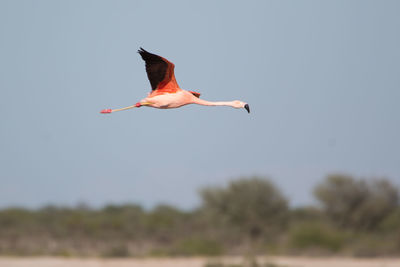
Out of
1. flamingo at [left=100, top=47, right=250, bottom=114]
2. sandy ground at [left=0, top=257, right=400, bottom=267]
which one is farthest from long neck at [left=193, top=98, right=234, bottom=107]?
sandy ground at [left=0, top=257, right=400, bottom=267]

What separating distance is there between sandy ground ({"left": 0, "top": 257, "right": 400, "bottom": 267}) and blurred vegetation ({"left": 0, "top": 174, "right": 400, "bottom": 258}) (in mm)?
1192

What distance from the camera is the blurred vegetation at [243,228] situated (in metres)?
42.0

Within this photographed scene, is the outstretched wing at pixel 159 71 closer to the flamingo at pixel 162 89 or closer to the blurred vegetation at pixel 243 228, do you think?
the flamingo at pixel 162 89

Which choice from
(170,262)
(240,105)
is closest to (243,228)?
(170,262)

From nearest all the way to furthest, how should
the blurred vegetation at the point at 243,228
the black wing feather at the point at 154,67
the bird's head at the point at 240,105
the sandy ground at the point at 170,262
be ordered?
the black wing feather at the point at 154,67, the bird's head at the point at 240,105, the sandy ground at the point at 170,262, the blurred vegetation at the point at 243,228

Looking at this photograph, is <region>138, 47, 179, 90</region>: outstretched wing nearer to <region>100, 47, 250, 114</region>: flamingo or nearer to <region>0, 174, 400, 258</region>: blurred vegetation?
<region>100, 47, 250, 114</region>: flamingo

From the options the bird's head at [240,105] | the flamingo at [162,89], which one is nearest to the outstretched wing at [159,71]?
the flamingo at [162,89]

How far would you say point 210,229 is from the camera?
152ft

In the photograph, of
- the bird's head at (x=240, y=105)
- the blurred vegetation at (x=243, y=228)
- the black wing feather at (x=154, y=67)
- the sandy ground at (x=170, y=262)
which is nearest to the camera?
the black wing feather at (x=154, y=67)

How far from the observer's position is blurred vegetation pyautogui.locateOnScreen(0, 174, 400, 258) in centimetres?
4203

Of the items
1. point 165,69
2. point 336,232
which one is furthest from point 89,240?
point 165,69

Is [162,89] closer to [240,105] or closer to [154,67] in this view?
[154,67]

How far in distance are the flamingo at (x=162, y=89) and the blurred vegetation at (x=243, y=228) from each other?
82.7 ft

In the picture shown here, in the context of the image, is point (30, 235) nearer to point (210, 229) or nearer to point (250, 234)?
point (210, 229)
